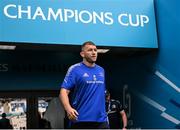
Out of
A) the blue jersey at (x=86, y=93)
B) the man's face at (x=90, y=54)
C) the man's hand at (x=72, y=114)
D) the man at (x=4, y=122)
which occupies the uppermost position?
the man's face at (x=90, y=54)

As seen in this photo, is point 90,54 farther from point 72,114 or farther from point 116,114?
point 116,114

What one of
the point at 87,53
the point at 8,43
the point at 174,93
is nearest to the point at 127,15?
the point at 174,93

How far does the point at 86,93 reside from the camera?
12.1ft

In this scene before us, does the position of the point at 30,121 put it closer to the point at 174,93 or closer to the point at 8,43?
the point at 8,43

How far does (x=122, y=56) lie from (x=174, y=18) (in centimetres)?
197

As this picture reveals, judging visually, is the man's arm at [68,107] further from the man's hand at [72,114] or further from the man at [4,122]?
the man at [4,122]

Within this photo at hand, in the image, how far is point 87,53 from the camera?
3.86 meters

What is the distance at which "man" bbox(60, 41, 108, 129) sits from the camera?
365 centimetres

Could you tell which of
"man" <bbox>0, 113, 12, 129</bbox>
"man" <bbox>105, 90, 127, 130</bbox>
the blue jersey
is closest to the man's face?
the blue jersey

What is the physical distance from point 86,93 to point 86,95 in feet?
0.06

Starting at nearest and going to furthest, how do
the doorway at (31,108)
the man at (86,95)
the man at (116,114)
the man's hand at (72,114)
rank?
1. the man's hand at (72,114)
2. the man at (86,95)
3. the man at (116,114)
4. the doorway at (31,108)

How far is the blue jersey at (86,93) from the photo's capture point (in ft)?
12.0

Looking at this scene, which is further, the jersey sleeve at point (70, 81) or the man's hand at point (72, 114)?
the jersey sleeve at point (70, 81)

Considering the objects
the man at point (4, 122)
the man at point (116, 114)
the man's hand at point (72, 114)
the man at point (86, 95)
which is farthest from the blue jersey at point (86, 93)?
the man at point (4, 122)
